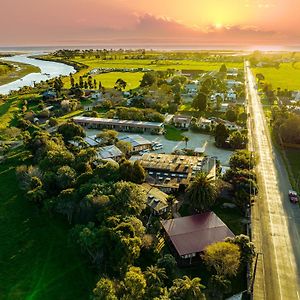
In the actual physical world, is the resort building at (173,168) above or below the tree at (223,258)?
below

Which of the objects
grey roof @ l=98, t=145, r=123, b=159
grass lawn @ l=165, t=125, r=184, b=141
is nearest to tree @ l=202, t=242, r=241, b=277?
grey roof @ l=98, t=145, r=123, b=159

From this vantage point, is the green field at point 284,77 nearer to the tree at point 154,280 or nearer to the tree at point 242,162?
the tree at point 242,162

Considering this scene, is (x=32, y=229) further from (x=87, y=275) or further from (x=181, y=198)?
(x=181, y=198)

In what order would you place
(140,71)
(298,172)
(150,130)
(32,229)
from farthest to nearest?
(140,71)
(150,130)
(298,172)
(32,229)

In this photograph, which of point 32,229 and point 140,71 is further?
point 140,71

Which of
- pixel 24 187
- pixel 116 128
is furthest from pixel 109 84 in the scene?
pixel 24 187

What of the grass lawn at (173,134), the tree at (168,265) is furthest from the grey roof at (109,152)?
the tree at (168,265)

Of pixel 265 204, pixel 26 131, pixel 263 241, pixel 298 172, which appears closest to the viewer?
pixel 263 241
